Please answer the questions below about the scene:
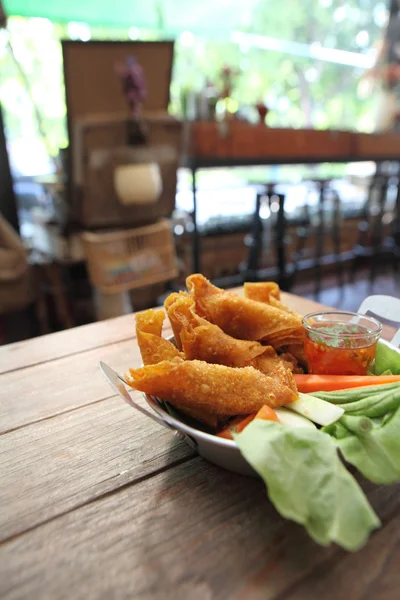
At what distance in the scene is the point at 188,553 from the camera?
1.50 ft

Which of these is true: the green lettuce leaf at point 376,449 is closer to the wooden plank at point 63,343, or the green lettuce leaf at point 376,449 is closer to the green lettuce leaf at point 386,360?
the green lettuce leaf at point 386,360

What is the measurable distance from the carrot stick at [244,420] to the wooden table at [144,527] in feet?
0.21

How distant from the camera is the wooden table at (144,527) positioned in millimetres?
425

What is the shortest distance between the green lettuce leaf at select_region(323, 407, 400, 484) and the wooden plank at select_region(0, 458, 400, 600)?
0.27 feet

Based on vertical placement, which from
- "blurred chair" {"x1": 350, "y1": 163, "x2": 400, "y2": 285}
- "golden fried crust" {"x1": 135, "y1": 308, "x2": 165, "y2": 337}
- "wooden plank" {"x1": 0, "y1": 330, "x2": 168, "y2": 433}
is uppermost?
"golden fried crust" {"x1": 135, "y1": 308, "x2": 165, "y2": 337}

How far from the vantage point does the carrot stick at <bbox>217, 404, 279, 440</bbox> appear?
53cm

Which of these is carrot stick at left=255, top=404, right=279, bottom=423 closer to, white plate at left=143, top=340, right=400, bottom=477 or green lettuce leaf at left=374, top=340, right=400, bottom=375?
white plate at left=143, top=340, right=400, bottom=477

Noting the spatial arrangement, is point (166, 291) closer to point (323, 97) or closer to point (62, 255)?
point (62, 255)

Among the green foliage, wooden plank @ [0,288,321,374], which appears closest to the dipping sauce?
wooden plank @ [0,288,321,374]

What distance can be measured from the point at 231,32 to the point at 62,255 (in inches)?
88.9

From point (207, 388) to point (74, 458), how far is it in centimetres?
23

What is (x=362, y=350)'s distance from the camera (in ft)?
2.23

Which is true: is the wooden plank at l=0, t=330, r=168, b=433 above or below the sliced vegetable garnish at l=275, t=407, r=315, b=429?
below

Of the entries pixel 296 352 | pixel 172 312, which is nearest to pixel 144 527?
pixel 172 312
